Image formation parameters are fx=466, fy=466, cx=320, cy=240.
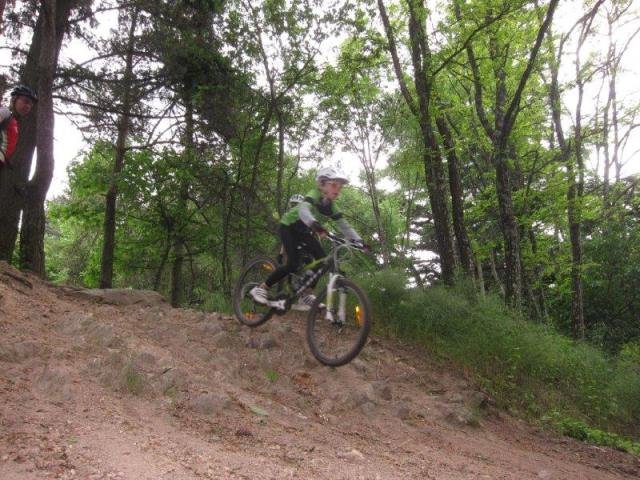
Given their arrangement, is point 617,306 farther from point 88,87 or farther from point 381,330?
point 88,87

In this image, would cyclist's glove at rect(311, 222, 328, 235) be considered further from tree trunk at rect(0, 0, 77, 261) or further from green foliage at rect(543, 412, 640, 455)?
tree trunk at rect(0, 0, 77, 261)

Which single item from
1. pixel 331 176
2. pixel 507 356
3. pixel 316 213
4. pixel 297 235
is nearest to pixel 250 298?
pixel 297 235

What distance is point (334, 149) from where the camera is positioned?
16.0 metres

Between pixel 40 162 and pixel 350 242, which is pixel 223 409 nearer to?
pixel 350 242

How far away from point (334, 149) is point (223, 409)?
1261 centimetres

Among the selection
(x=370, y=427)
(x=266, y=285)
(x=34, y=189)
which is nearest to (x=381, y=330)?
(x=266, y=285)

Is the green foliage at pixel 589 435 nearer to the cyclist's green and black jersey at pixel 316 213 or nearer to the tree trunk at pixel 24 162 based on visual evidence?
the cyclist's green and black jersey at pixel 316 213

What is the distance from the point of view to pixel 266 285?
6.59 meters

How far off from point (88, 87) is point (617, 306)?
2229 cm

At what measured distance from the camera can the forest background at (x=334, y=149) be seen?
26.2 ft

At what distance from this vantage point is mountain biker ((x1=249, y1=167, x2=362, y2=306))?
18.6 feet

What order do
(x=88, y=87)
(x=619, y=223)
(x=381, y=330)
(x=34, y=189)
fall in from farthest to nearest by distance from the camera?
1. (x=619, y=223)
2. (x=88, y=87)
3. (x=34, y=189)
4. (x=381, y=330)

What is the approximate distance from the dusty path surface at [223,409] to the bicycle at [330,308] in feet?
1.07

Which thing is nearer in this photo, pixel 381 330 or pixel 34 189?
pixel 381 330
